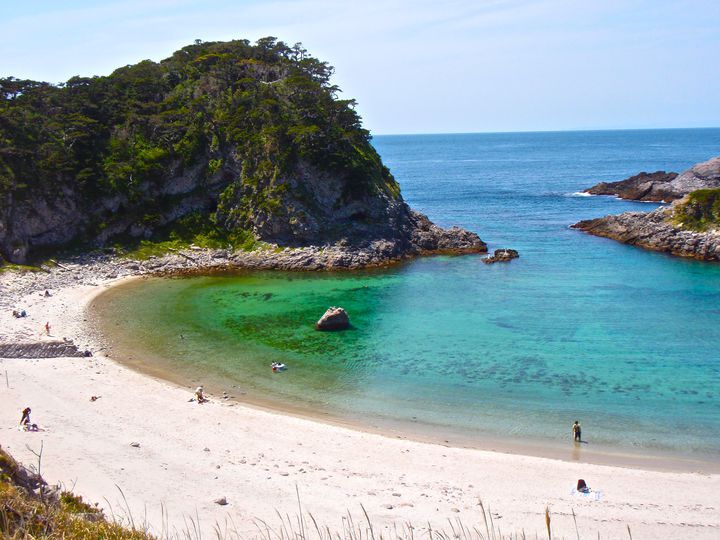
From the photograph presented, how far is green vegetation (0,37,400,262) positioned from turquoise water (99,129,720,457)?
10.9 metres

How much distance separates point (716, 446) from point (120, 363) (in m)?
31.1

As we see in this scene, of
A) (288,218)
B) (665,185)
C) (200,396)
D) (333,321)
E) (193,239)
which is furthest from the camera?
(665,185)

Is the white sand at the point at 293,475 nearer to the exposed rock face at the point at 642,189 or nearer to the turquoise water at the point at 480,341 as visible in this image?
the turquoise water at the point at 480,341

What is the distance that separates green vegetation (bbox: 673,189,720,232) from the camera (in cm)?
6469

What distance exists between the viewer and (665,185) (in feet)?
325

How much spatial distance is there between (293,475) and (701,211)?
196 ft

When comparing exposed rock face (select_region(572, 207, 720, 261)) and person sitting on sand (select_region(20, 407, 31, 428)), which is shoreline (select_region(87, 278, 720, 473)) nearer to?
person sitting on sand (select_region(20, 407, 31, 428))

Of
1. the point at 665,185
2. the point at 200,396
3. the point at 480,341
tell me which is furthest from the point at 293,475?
the point at 665,185

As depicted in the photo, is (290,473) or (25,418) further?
(25,418)

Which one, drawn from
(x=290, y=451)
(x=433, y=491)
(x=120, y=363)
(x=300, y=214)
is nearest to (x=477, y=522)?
(x=433, y=491)

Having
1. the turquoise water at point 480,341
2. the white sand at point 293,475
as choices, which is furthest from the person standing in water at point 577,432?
the white sand at point 293,475

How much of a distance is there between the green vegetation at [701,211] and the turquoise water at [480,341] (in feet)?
21.0

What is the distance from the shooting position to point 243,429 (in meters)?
27.6

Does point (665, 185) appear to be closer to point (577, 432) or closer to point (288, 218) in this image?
point (288, 218)
